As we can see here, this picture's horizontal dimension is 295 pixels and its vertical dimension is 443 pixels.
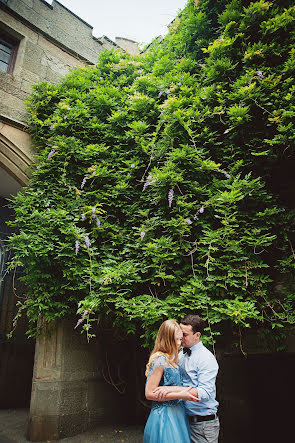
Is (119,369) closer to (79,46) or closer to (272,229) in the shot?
(272,229)

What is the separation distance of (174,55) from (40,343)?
5578 millimetres

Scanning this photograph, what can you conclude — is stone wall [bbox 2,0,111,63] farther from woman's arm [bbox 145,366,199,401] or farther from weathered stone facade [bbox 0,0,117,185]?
woman's arm [bbox 145,366,199,401]

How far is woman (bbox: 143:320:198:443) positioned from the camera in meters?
2.14

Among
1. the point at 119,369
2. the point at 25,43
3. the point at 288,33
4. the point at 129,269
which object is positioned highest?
the point at 25,43

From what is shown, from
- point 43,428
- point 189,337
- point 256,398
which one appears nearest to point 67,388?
point 43,428

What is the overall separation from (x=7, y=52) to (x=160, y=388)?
21.7 ft

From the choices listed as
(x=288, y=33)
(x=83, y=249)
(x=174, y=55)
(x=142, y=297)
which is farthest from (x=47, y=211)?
(x=288, y=33)

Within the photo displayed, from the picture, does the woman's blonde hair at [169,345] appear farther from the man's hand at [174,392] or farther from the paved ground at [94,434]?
the paved ground at [94,434]

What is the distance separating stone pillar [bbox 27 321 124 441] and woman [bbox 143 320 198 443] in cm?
268

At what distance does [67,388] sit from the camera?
4449 millimetres

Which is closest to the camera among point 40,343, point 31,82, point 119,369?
point 40,343

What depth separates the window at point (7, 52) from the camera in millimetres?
5676

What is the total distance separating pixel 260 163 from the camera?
12.4 ft

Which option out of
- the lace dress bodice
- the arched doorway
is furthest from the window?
the lace dress bodice
